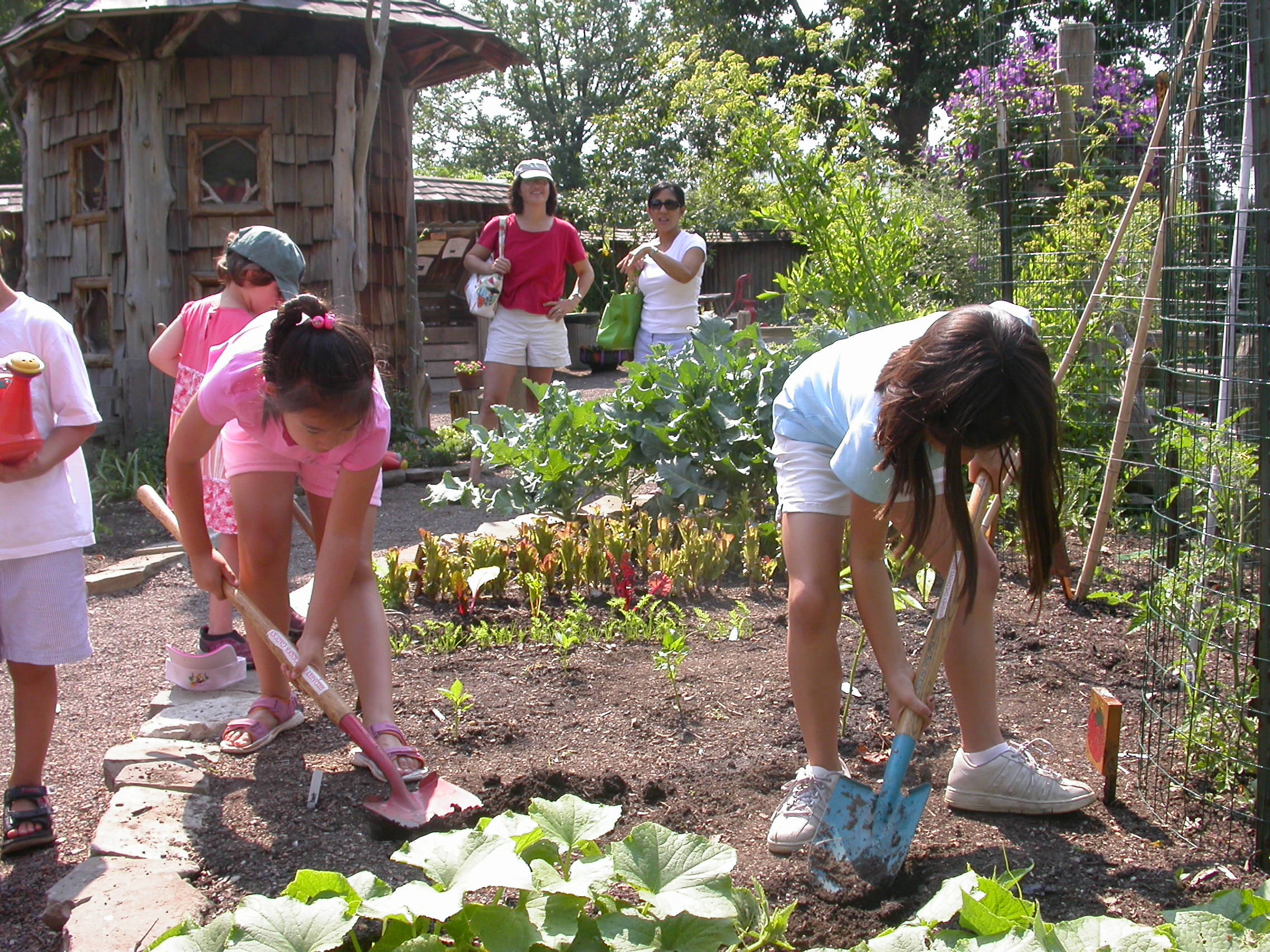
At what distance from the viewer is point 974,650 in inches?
92.2

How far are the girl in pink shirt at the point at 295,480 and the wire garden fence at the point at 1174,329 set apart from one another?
174cm

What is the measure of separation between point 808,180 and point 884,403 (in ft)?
11.9

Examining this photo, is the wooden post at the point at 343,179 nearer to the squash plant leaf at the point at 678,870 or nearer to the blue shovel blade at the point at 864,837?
the blue shovel blade at the point at 864,837

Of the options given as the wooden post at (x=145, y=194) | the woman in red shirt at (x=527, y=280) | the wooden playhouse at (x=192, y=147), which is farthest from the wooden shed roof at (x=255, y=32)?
the woman in red shirt at (x=527, y=280)

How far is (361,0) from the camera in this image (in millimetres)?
7844

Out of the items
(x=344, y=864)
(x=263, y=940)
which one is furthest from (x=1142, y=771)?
(x=263, y=940)

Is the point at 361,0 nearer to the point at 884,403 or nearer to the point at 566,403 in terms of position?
the point at 566,403

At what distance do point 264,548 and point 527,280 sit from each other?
3.56 metres

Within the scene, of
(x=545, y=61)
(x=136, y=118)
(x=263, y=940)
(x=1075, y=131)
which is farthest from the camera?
(x=545, y=61)

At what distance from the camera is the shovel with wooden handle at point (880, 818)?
6.79ft

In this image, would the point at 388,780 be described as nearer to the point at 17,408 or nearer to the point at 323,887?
the point at 323,887

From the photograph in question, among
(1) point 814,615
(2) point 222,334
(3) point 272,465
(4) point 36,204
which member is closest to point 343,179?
(4) point 36,204

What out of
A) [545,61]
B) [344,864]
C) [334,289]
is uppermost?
[545,61]

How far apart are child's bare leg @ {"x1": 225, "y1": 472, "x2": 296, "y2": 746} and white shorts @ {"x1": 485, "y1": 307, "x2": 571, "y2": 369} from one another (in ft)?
11.2
